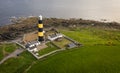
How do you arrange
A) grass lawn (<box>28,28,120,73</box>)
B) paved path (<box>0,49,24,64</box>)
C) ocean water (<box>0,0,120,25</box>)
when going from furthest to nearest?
ocean water (<box>0,0,120,25</box>), paved path (<box>0,49,24,64</box>), grass lawn (<box>28,28,120,73</box>)

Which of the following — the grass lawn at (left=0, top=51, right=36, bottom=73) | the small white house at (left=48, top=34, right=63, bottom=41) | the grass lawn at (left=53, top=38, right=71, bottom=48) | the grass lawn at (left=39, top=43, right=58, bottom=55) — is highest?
the small white house at (left=48, top=34, right=63, bottom=41)

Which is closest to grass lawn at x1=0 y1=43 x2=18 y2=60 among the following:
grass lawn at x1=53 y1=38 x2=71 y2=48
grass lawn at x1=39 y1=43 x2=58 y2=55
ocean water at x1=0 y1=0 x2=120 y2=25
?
grass lawn at x1=39 y1=43 x2=58 y2=55

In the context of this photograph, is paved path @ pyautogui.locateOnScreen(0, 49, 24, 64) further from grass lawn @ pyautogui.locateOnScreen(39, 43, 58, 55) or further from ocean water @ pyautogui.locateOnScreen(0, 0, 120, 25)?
ocean water @ pyautogui.locateOnScreen(0, 0, 120, 25)

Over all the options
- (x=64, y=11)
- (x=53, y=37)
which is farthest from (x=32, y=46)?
(x=64, y=11)

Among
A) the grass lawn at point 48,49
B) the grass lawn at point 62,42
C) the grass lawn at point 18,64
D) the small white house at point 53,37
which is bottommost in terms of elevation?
the grass lawn at point 18,64

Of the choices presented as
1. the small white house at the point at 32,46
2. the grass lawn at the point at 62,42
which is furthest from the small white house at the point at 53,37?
the small white house at the point at 32,46

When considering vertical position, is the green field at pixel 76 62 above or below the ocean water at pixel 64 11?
below

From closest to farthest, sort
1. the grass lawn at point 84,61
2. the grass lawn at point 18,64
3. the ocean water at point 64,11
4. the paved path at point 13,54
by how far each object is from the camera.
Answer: the grass lawn at point 84,61
the grass lawn at point 18,64
the paved path at point 13,54
the ocean water at point 64,11

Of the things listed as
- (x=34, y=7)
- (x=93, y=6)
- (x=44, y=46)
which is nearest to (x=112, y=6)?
(x=93, y=6)

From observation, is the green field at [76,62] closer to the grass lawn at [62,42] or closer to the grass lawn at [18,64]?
the grass lawn at [18,64]

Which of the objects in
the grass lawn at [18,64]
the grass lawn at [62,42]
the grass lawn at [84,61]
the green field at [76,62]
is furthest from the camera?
the grass lawn at [62,42]
